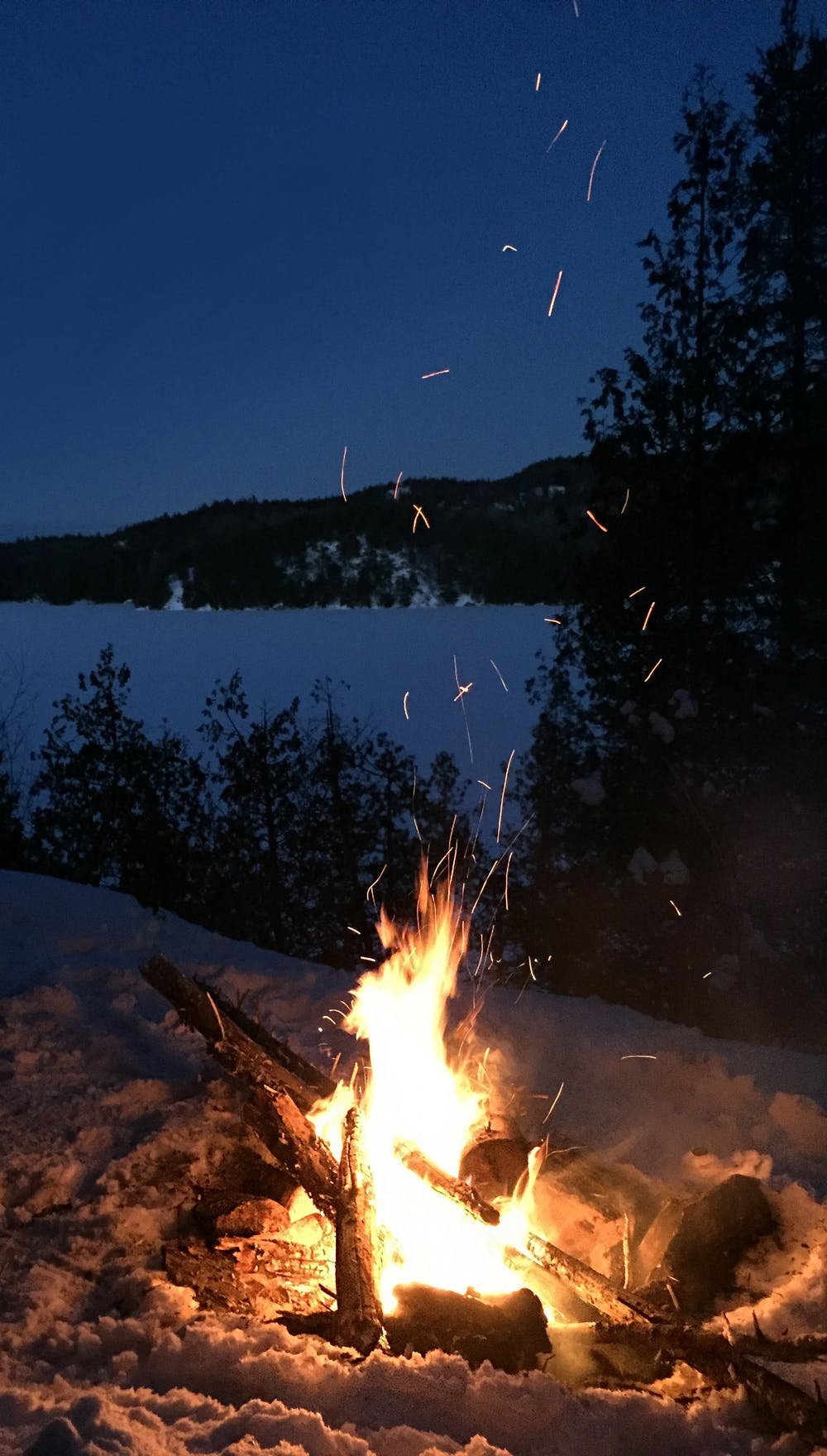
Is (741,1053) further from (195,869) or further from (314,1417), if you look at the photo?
(195,869)

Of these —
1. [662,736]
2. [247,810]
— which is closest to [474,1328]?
[662,736]

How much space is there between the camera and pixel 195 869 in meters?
11.5

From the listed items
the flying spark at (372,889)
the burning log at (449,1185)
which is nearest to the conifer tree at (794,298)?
the flying spark at (372,889)

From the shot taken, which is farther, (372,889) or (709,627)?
(372,889)

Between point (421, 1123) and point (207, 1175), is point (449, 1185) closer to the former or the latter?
point (421, 1123)

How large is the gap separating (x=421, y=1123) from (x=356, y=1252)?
0.92 meters

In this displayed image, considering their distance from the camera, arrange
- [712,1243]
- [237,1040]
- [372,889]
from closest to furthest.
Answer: [712,1243]
[237,1040]
[372,889]

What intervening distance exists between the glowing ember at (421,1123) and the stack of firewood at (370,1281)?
0.25ft

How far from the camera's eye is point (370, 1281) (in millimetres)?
2857

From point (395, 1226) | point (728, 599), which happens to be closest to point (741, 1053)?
point (395, 1226)

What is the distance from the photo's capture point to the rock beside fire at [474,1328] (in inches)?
105

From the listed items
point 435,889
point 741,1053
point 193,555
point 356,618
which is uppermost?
point 193,555

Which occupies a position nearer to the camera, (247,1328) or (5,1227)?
(247,1328)

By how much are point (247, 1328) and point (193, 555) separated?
20.8 meters
